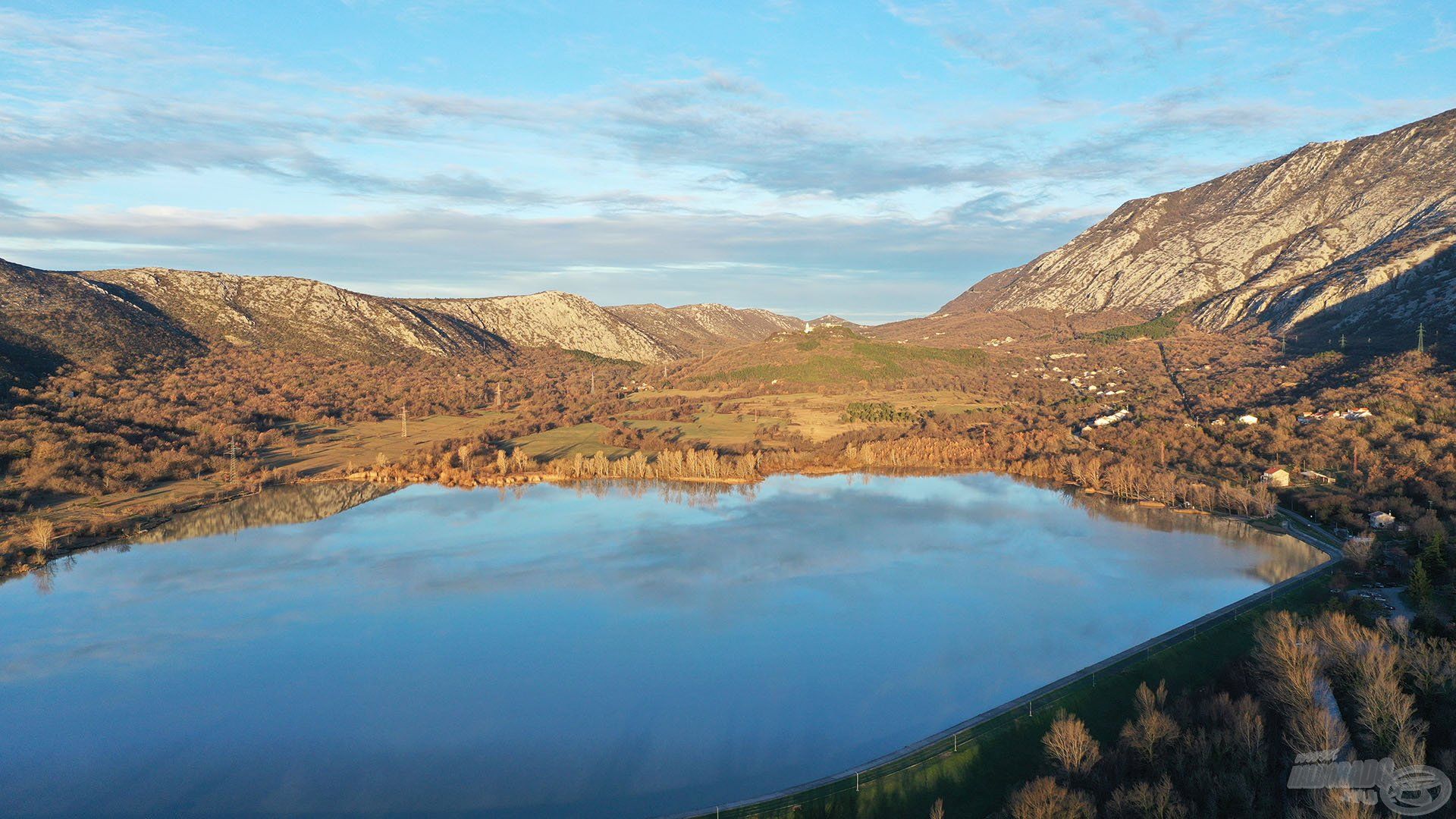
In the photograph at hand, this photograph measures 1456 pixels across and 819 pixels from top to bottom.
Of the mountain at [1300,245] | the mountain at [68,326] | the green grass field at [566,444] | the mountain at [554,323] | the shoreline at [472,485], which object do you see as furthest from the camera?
the mountain at [554,323]

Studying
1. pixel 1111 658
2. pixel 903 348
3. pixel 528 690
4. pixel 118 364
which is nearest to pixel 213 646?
pixel 528 690

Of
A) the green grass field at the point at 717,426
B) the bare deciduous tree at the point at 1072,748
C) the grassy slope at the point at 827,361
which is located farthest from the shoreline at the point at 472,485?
the grassy slope at the point at 827,361

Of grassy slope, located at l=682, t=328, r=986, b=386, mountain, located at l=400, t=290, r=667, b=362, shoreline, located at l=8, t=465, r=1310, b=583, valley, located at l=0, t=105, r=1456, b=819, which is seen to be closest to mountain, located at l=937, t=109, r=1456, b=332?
valley, located at l=0, t=105, r=1456, b=819

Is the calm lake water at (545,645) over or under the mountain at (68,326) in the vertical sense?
under

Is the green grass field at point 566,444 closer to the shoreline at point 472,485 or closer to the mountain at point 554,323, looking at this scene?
the shoreline at point 472,485

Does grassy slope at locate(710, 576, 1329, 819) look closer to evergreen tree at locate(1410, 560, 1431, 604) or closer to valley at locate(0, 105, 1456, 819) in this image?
valley at locate(0, 105, 1456, 819)

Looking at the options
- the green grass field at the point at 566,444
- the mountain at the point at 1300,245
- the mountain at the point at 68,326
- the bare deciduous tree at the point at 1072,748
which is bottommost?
the bare deciduous tree at the point at 1072,748

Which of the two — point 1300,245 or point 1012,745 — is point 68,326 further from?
point 1300,245
